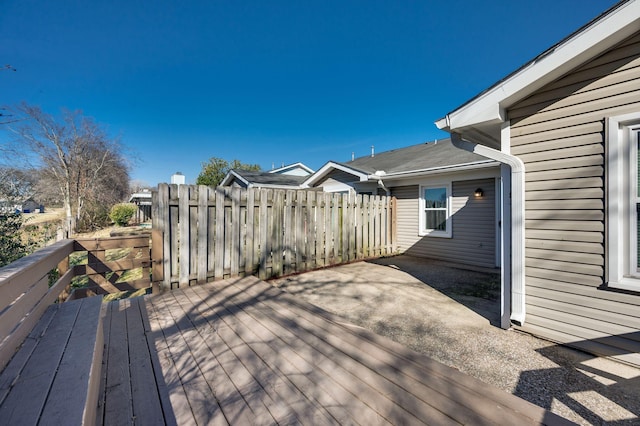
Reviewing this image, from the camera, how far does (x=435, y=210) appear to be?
725 cm

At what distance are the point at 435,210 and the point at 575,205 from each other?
15.4 ft

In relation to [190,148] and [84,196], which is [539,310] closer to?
[84,196]

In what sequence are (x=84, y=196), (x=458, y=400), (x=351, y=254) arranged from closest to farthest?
(x=458, y=400), (x=351, y=254), (x=84, y=196)

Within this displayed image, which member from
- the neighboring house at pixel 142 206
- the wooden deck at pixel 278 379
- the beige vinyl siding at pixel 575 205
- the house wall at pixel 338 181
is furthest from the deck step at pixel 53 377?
the neighboring house at pixel 142 206

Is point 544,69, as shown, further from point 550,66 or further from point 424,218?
point 424,218

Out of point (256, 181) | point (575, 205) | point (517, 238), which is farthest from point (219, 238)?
point (256, 181)

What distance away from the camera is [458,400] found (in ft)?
5.04

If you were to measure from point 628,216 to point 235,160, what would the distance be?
27391mm

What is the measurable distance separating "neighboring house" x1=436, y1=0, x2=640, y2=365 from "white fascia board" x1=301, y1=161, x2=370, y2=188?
472 centimetres

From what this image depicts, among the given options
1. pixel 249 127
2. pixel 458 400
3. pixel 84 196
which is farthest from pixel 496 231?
pixel 84 196

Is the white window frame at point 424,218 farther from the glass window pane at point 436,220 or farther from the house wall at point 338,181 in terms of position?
the house wall at point 338,181

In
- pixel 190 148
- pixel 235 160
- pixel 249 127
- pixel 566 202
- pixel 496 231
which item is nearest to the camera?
pixel 566 202

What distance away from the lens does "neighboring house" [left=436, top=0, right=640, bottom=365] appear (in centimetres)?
234

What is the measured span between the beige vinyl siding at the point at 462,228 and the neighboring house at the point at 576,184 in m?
3.52
